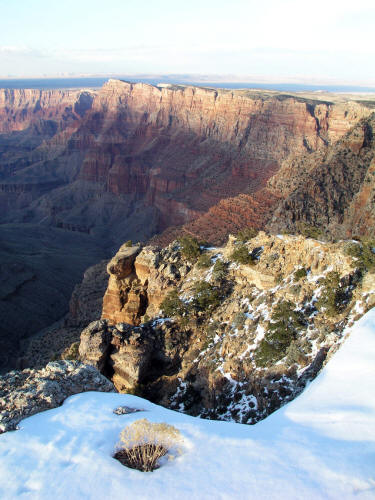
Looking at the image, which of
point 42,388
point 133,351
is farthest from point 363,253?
point 42,388

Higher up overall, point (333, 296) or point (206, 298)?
point (333, 296)

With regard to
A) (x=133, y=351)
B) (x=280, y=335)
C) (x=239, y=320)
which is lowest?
(x=133, y=351)

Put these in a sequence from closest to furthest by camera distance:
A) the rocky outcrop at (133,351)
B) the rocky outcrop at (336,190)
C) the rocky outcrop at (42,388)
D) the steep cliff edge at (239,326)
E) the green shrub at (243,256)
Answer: the rocky outcrop at (42,388), the steep cliff edge at (239,326), the rocky outcrop at (133,351), the green shrub at (243,256), the rocky outcrop at (336,190)

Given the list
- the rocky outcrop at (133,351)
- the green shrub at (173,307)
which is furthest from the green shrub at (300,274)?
the rocky outcrop at (133,351)

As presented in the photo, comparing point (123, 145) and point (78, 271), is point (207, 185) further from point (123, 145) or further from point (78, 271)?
point (123, 145)

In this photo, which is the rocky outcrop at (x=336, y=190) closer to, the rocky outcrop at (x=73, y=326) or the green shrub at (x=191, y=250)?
the green shrub at (x=191, y=250)

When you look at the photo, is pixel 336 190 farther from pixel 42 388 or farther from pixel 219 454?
pixel 219 454

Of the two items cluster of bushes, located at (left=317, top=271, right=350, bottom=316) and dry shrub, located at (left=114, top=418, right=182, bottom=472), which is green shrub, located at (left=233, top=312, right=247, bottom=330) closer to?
cluster of bushes, located at (left=317, top=271, right=350, bottom=316)
